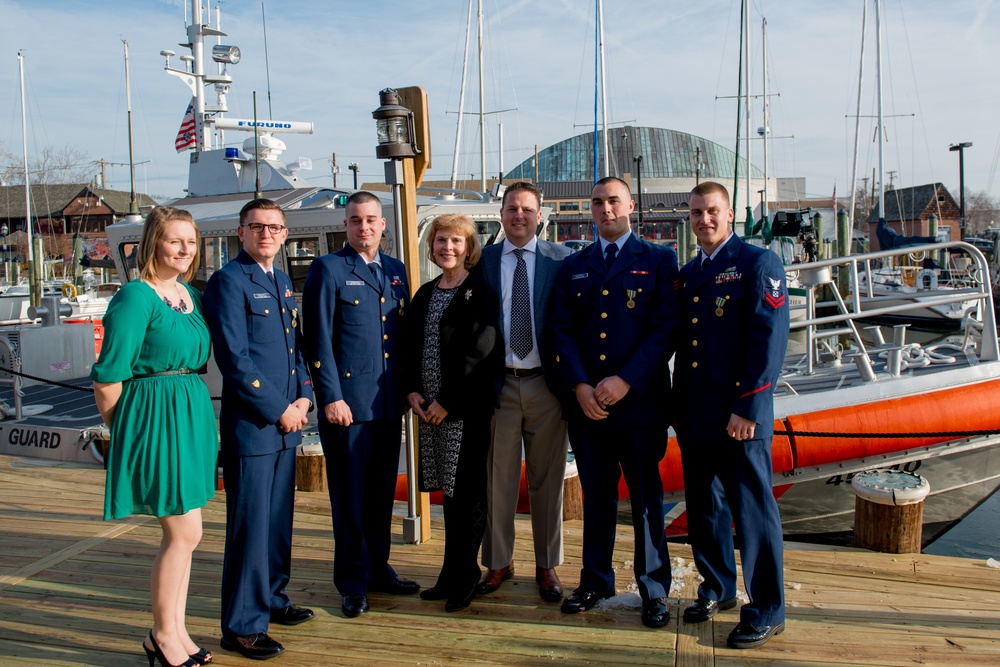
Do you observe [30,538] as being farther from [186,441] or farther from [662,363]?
[662,363]

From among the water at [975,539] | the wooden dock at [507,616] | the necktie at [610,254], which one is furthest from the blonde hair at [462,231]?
the water at [975,539]

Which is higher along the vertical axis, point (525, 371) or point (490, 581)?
point (525, 371)

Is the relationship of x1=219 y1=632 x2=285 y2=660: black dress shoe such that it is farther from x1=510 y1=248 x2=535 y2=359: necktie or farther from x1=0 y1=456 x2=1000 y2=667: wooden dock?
x1=510 y1=248 x2=535 y2=359: necktie

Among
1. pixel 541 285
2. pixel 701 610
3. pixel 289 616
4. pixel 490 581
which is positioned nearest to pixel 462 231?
pixel 541 285

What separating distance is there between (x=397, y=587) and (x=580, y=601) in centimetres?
88

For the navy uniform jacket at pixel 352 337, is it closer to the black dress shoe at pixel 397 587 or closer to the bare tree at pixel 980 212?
the black dress shoe at pixel 397 587

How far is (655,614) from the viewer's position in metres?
3.33

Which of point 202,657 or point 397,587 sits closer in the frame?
point 202,657

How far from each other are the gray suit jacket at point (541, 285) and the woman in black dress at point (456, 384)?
91mm

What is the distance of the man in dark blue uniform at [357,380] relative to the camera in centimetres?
345

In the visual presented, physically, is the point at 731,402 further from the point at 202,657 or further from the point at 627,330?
the point at 202,657

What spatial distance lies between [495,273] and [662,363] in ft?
2.86

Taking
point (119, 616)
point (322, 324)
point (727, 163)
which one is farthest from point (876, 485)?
point (727, 163)

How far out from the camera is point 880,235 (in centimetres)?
2362
